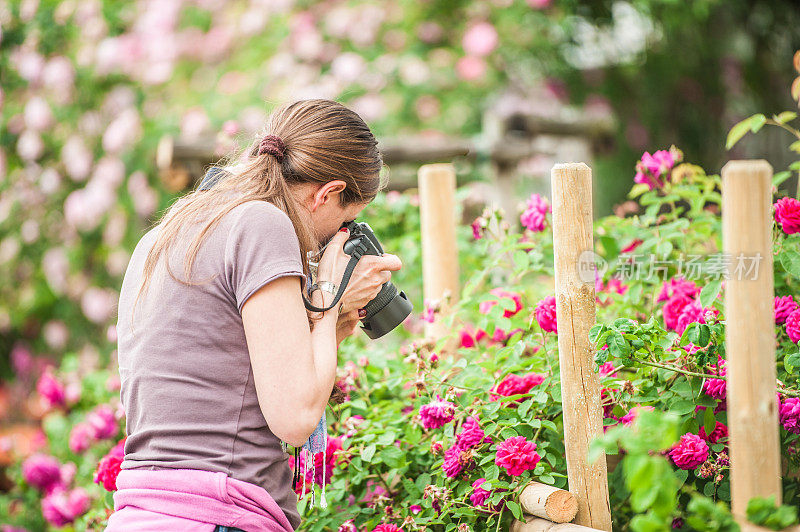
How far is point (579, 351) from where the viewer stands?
1597mm

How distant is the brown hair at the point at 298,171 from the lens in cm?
146

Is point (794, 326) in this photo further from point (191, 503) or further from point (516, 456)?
point (191, 503)

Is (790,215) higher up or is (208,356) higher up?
(790,215)

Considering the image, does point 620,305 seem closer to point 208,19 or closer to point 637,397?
point 637,397

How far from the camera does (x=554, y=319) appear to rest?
5.95 ft

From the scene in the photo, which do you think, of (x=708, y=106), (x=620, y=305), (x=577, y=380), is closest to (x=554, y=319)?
(x=577, y=380)

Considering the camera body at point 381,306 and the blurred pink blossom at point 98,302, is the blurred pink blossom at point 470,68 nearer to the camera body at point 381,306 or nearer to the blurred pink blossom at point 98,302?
the blurred pink blossom at point 98,302

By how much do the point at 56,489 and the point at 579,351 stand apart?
2.02m

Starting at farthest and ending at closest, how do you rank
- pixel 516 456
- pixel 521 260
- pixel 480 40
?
pixel 480 40 → pixel 521 260 → pixel 516 456

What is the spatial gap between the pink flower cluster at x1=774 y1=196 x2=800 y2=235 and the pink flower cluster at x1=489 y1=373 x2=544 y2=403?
656 millimetres

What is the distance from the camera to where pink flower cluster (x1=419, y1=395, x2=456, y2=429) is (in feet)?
5.72

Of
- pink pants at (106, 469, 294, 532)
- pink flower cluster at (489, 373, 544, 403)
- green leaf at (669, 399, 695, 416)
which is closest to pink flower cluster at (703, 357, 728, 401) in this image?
green leaf at (669, 399, 695, 416)

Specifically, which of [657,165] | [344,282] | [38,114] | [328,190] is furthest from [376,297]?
[38,114]

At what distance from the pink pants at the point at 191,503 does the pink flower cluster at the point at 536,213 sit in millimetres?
1133
